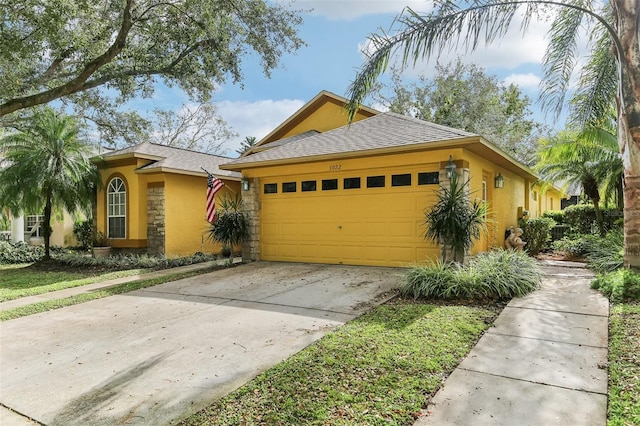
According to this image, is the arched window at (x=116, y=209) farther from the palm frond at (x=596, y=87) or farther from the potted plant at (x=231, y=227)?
the palm frond at (x=596, y=87)

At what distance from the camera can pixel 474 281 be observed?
20.5 ft

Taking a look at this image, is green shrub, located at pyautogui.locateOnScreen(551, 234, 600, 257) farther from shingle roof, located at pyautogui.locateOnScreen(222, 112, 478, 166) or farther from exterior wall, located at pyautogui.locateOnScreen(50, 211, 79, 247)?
exterior wall, located at pyautogui.locateOnScreen(50, 211, 79, 247)

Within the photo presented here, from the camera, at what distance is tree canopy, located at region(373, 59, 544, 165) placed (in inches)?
933

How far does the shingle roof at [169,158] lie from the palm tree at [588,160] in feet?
35.4

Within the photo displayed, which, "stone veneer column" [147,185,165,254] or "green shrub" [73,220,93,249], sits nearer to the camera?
"stone veneer column" [147,185,165,254]

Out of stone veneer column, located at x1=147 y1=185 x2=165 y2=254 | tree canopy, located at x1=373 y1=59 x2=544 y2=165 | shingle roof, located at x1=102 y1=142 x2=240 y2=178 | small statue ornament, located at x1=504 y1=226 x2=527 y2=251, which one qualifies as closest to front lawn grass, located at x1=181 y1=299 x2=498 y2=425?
small statue ornament, located at x1=504 y1=226 x2=527 y2=251

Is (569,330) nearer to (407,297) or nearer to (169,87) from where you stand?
(407,297)

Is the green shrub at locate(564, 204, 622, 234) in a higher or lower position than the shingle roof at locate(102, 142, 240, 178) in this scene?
lower

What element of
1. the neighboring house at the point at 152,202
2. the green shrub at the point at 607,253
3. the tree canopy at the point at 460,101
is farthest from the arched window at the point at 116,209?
the tree canopy at the point at 460,101

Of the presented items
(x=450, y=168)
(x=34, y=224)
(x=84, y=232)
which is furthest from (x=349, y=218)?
(x=34, y=224)

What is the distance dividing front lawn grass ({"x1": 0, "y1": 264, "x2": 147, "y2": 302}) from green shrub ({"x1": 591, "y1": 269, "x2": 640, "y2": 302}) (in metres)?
10.4

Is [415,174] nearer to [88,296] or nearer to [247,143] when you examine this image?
[88,296]

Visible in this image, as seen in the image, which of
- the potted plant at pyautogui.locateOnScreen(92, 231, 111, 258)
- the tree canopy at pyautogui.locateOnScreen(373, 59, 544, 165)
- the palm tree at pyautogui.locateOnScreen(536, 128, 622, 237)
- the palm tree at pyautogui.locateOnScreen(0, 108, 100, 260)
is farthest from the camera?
the tree canopy at pyautogui.locateOnScreen(373, 59, 544, 165)

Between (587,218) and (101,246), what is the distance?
17372 millimetres
